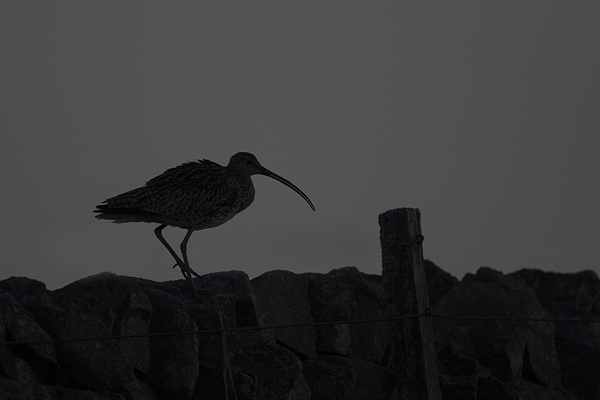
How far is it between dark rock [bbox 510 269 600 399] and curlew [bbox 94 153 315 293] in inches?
199

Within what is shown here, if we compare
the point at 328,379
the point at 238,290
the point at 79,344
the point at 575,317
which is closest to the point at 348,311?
the point at 328,379

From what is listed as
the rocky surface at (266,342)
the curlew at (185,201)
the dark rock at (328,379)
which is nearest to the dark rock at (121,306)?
the rocky surface at (266,342)

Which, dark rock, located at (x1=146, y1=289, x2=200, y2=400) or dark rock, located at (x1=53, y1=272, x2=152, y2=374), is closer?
dark rock, located at (x1=53, y1=272, x2=152, y2=374)

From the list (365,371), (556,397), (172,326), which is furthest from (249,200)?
(556,397)

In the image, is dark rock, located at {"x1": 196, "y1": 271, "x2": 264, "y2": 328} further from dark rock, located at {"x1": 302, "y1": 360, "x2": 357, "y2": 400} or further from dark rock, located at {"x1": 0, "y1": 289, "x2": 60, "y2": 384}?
dark rock, located at {"x1": 0, "y1": 289, "x2": 60, "y2": 384}

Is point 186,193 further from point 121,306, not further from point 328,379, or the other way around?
point 121,306

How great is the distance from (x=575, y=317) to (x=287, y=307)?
581 cm

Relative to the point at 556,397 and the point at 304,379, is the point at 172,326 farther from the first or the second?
the point at 556,397

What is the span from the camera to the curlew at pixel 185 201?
9.03 m

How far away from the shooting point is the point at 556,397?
40.1ft

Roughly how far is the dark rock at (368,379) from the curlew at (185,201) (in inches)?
64.5

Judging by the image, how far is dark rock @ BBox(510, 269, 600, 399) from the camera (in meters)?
12.7

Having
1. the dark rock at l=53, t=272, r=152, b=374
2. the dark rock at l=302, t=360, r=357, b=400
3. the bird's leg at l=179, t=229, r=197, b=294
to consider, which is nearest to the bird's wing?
the bird's leg at l=179, t=229, r=197, b=294

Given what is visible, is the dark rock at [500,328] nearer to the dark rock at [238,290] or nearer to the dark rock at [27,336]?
the dark rock at [238,290]
